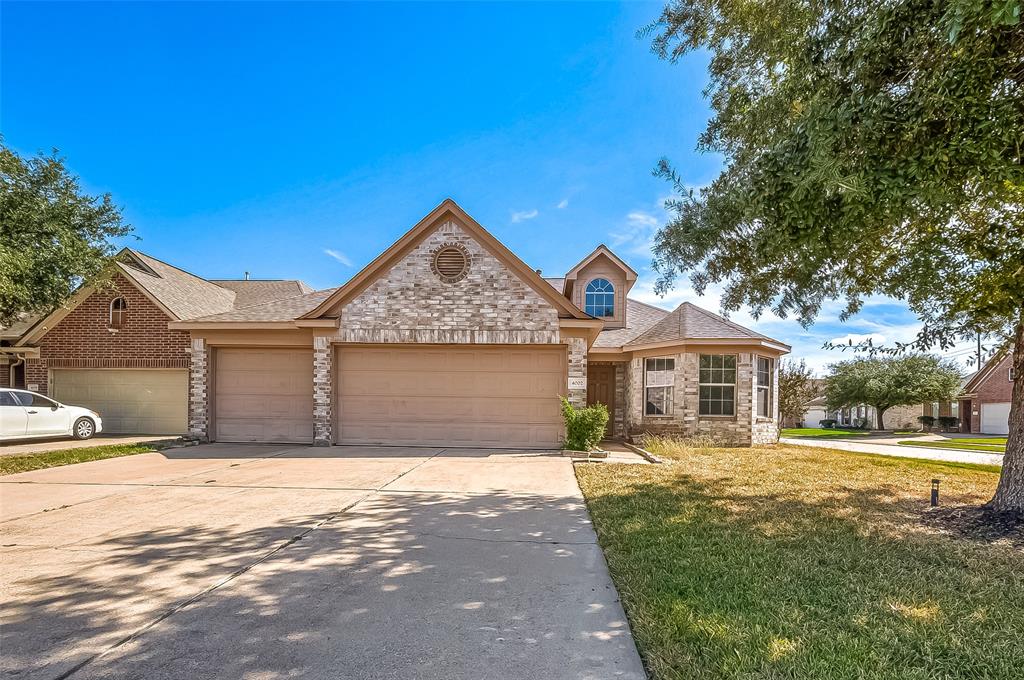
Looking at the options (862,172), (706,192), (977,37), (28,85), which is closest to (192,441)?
(28,85)

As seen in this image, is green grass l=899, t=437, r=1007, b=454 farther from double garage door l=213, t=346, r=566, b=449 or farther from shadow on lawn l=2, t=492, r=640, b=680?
shadow on lawn l=2, t=492, r=640, b=680

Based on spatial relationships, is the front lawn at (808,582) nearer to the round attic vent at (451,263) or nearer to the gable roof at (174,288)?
the round attic vent at (451,263)

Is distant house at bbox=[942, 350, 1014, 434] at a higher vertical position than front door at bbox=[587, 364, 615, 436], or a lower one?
lower

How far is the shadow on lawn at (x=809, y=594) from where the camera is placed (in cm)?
272

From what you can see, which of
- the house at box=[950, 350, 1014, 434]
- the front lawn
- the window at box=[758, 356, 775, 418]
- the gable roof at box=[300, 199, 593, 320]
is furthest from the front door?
the house at box=[950, 350, 1014, 434]

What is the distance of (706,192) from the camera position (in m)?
6.99

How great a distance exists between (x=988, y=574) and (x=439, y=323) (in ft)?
32.3

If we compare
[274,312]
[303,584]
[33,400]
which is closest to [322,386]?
[274,312]

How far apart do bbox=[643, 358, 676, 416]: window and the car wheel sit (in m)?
15.4

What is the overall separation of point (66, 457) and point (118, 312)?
22.7 ft

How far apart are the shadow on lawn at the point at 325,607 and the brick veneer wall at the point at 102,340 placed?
12.2 m

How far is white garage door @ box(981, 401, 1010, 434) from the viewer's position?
29578 mm

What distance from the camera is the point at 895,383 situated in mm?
32781

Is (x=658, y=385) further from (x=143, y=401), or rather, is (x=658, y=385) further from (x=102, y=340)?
(x=102, y=340)
